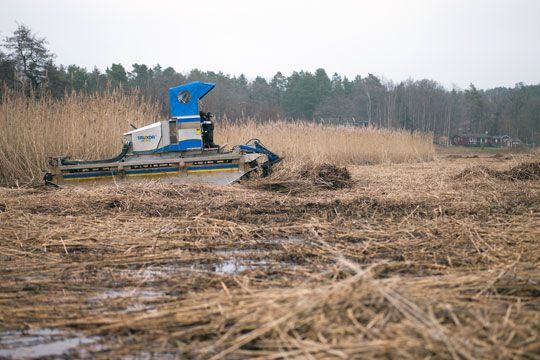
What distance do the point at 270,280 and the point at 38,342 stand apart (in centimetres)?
129

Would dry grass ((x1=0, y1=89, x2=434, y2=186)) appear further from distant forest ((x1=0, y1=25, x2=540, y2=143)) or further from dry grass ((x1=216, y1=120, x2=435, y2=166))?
distant forest ((x1=0, y1=25, x2=540, y2=143))

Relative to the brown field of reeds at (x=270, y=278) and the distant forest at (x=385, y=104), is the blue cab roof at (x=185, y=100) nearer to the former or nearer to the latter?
the brown field of reeds at (x=270, y=278)

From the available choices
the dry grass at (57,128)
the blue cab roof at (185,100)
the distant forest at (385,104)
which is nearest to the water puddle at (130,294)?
the blue cab roof at (185,100)

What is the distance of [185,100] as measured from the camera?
7.17 metres

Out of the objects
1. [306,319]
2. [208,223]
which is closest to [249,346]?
[306,319]

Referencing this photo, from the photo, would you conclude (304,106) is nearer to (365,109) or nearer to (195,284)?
(365,109)

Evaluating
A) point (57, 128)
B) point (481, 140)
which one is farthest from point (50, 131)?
point (481, 140)

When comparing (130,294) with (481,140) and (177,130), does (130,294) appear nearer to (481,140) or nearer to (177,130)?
(177,130)

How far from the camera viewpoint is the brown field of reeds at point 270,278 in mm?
1663

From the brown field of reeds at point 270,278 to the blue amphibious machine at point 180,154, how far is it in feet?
6.56

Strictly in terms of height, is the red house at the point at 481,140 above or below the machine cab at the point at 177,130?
above

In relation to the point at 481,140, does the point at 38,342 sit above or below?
below

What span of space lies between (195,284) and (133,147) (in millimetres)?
5406

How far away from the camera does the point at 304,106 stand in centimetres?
6312
